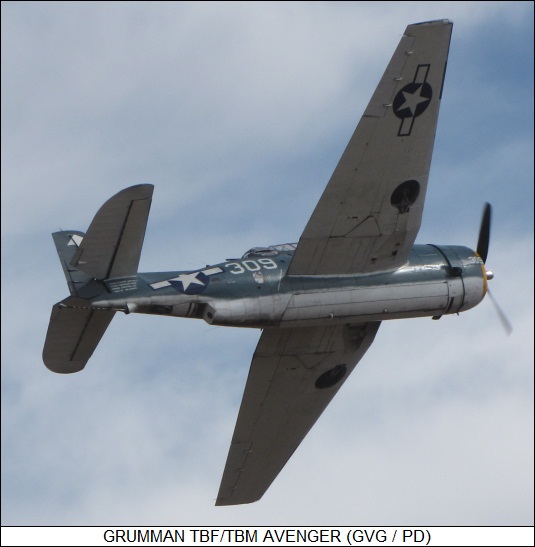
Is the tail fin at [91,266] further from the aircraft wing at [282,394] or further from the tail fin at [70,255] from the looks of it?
the aircraft wing at [282,394]

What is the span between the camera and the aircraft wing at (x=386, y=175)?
19.9 m

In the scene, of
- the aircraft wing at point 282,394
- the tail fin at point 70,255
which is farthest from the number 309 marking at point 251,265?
the tail fin at point 70,255

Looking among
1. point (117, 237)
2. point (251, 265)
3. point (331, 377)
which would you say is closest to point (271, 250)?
point (251, 265)

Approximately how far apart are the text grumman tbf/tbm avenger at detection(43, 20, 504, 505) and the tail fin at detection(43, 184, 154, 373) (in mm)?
21

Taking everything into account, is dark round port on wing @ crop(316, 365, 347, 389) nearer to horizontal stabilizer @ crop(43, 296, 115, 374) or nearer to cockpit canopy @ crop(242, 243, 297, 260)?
cockpit canopy @ crop(242, 243, 297, 260)

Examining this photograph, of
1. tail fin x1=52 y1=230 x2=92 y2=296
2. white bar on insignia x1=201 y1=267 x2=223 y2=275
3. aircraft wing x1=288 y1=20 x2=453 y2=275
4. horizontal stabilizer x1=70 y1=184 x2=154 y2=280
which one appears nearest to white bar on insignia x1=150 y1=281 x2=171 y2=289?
horizontal stabilizer x1=70 y1=184 x2=154 y2=280

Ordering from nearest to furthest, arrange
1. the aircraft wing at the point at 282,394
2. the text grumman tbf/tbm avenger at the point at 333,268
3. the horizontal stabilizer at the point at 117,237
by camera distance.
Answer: the horizontal stabilizer at the point at 117,237
the text grumman tbf/tbm avenger at the point at 333,268
the aircraft wing at the point at 282,394

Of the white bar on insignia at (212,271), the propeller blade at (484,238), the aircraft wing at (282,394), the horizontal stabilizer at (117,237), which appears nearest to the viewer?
the horizontal stabilizer at (117,237)

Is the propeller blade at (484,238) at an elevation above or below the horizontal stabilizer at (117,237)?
above

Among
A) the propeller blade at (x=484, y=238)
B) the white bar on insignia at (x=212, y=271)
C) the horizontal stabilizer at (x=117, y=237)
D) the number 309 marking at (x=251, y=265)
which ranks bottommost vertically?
the horizontal stabilizer at (x=117, y=237)

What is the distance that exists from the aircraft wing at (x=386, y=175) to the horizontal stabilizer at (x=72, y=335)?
134 inches

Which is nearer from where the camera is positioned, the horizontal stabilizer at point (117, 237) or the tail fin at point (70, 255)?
the horizontal stabilizer at point (117, 237)

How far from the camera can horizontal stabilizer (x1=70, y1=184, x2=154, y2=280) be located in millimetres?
19156

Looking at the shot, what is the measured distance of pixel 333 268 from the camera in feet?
72.1
